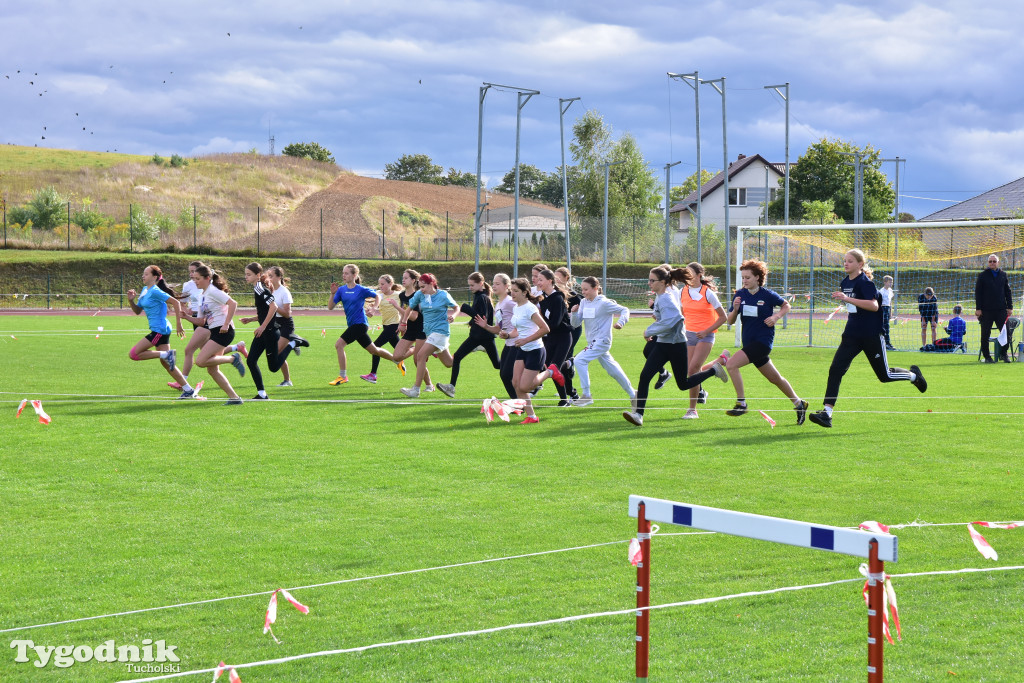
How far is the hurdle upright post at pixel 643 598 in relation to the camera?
12.8 feet

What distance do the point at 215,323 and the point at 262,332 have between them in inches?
45.5

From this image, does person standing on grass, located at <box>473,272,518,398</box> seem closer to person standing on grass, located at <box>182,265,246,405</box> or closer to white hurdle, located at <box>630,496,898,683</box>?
person standing on grass, located at <box>182,265,246,405</box>

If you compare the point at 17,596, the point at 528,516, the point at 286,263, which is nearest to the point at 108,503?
the point at 17,596

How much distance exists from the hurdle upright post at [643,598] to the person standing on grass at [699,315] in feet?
28.6

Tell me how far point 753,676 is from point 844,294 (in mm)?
7440

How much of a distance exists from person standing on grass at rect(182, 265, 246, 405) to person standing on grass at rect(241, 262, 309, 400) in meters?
0.44

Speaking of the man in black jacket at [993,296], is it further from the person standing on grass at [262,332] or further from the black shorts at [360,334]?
the person standing on grass at [262,332]

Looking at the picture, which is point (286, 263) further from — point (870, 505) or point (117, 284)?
point (870, 505)

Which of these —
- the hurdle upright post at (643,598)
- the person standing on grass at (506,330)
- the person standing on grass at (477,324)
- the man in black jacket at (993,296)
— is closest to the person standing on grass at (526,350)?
the person standing on grass at (506,330)

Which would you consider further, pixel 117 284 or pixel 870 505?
pixel 117 284

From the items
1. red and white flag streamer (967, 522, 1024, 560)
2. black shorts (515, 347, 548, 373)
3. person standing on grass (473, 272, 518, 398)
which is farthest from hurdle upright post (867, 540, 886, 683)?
person standing on grass (473, 272, 518, 398)

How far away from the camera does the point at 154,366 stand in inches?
763

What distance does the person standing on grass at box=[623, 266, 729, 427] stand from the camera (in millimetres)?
11383

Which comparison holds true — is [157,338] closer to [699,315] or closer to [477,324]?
[477,324]
